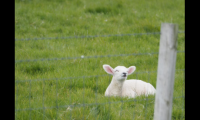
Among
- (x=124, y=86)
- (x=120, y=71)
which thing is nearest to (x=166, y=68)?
(x=120, y=71)

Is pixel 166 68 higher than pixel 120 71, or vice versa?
pixel 166 68

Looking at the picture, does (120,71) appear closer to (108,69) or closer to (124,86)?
(108,69)

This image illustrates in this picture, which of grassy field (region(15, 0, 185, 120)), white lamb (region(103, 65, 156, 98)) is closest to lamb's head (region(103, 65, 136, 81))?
white lamb (region(103, 65, 156, 98))

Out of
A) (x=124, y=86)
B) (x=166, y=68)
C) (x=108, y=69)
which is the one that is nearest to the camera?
(x=166, y=68)

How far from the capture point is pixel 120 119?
429 cm

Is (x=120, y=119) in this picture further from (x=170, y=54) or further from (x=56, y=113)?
(x=170, y=54)

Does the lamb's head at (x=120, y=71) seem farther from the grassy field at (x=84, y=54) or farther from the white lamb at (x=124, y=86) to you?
the grassy field at (x=84, y=54)

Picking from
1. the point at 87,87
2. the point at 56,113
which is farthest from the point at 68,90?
the point at 56,113

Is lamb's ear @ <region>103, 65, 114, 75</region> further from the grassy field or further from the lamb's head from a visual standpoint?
the grassy field

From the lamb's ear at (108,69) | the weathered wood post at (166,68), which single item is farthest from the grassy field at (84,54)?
the weathered wood post at (166,68)

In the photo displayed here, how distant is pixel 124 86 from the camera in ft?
17.8

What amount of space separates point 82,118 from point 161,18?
6084mm

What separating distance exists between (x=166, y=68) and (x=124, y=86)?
204 cm

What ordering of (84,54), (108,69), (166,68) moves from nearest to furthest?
1. (166,68)
2. (108,69)
3. (84,54)
